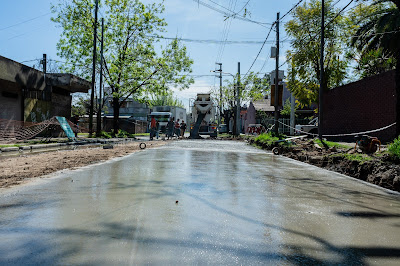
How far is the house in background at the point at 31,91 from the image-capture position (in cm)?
2014

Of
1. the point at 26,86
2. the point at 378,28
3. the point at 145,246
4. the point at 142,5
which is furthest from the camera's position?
the point at 142,5

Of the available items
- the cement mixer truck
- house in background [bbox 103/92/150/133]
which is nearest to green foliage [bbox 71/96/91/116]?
house in background [bbox 103/92/150/133]

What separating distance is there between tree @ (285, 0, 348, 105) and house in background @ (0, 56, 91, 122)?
18.6m

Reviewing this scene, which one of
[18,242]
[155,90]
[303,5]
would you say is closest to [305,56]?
[303,5]

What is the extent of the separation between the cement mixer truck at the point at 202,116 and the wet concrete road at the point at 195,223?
2700 cm

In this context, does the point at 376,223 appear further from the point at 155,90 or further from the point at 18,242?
the point at 155,90

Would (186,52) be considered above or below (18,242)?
above

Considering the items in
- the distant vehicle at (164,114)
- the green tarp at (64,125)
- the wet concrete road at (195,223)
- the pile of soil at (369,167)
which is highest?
the distant vehicle at (164,114)

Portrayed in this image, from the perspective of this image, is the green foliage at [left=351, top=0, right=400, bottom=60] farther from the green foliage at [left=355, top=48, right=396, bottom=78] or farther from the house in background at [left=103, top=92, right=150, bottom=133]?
the house in background at [left=103, top=92, right=150, bottom=133]

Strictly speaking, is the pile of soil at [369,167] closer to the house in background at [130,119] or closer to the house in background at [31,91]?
the house in background at [31,91]

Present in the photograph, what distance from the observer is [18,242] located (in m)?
2.95

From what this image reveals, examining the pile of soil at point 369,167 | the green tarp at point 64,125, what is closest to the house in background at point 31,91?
the green tarp at point 64,125

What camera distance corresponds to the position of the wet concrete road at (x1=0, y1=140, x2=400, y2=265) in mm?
2760

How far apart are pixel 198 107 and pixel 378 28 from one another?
58.0 ft
